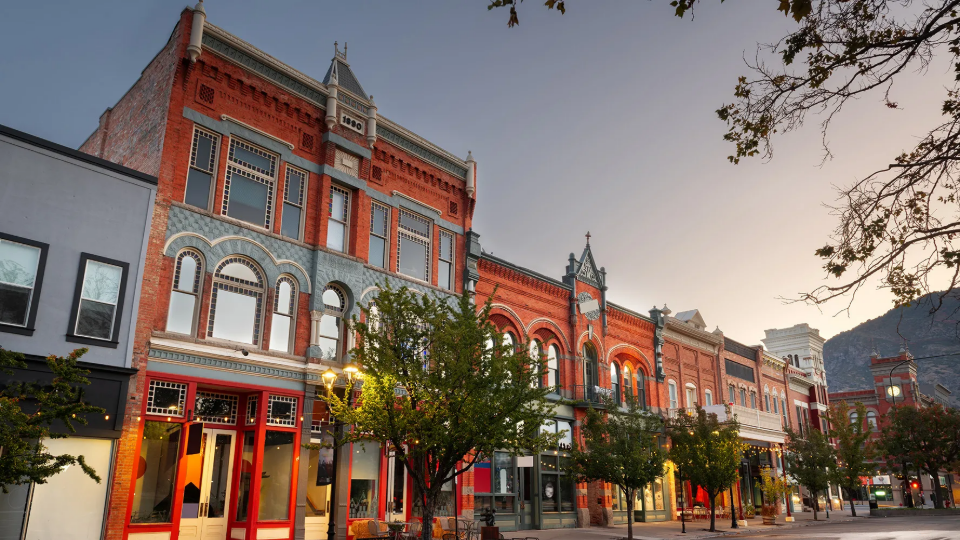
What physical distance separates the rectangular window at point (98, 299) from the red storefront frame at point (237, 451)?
1690mm

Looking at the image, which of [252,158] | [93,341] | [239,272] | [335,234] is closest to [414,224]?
[335,234]

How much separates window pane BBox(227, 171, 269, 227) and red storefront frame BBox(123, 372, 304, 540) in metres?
4.91

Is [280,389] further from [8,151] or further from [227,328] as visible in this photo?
[8,151]

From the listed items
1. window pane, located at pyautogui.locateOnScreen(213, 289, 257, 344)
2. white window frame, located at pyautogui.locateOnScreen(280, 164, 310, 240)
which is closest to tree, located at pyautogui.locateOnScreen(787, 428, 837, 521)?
white window frame, located at pyautogui.locateOnScreen(280, 164, 310, 240)

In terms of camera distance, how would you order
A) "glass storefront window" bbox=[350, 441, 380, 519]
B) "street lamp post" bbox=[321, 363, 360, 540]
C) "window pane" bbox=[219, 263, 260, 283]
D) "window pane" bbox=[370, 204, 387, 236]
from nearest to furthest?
1. "street lamp post" bbox=[321, 363, 360, 540]
2. "window pane" bbox=[219, 263, 260, 283]
3. "glass storefront window" bbox=[350, 441, 380, 519]
4. "window pane" bbox=[370, 204, 387, 236]

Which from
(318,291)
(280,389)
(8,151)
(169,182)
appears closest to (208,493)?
(280,389)

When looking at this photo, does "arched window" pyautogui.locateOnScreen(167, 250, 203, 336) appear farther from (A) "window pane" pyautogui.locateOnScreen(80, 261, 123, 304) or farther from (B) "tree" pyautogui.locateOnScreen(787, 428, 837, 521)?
(B) "tree" pyautogui.locateOnScreen(787, 428, 837, 521)

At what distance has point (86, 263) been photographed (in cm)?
1616

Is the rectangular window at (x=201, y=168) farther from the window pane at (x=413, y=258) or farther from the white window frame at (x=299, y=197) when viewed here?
the window pane at (x=413, y=258)

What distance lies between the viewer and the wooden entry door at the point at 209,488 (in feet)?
58.1

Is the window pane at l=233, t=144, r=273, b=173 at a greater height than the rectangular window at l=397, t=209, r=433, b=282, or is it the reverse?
the window pane at l=233, t=144, r=273, b=173

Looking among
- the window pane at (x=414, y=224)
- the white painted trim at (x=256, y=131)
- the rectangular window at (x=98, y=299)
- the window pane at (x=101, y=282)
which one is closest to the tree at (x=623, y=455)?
the window pane at (x=414, y=224)

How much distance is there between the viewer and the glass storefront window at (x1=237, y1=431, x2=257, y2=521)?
18.5 m

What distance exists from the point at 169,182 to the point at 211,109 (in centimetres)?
281
